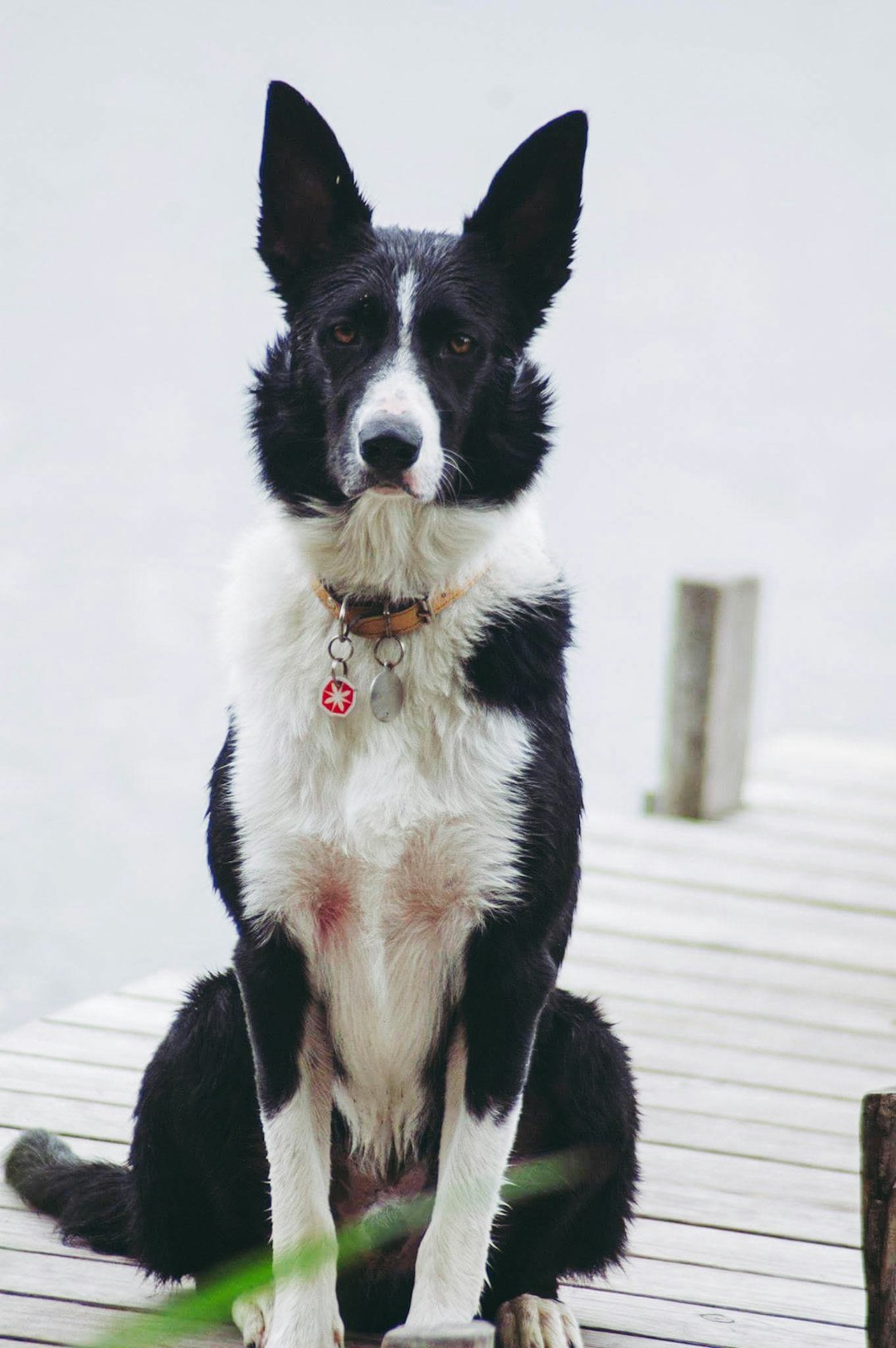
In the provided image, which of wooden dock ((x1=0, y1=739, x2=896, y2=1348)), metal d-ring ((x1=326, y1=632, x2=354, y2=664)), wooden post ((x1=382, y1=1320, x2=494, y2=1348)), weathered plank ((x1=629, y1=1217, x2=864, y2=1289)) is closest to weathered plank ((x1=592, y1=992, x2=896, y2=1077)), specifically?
wooden dock ((x1=0, y1=739, x2=896, y2=1348))

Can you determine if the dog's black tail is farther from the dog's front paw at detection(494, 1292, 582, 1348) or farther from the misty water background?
the misty water background

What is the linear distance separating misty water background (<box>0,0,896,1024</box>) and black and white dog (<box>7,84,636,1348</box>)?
5236 millimetres

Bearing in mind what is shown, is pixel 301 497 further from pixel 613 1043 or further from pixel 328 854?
pixel 613 1043

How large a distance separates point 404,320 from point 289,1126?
35.3 inches

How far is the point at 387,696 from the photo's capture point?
1659 millimetres

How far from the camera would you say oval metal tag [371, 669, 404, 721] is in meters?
1.65

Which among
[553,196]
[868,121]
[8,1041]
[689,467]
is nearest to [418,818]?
[553,196]

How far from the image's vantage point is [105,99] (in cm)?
1036

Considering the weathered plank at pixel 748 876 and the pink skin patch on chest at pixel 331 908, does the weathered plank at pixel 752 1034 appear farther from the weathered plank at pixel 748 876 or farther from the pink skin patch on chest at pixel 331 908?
the pink skin patch on chest at pixel 331 908

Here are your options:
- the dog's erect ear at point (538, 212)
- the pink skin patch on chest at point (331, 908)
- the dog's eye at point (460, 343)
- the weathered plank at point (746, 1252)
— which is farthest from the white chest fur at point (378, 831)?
the weathered plank at point (746, 1252)

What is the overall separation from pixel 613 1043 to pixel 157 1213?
1.94 ft

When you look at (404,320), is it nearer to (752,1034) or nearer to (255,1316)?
(255,1316)

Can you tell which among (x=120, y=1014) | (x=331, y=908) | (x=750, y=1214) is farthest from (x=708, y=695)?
(x=331, y=908)

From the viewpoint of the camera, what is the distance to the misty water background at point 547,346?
9.20m
